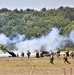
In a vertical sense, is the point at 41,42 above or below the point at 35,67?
above

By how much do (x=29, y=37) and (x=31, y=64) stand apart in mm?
78355

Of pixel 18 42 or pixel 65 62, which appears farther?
pixel 18 42

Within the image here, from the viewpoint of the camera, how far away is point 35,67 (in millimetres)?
69938

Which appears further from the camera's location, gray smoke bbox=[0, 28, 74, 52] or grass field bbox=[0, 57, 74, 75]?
gray smoke bbox=[0, 28, 74, 52]

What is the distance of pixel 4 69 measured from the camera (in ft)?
222

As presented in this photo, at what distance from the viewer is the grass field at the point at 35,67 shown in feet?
208

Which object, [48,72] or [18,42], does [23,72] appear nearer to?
[48,72]

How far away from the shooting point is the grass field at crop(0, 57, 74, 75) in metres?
63.3

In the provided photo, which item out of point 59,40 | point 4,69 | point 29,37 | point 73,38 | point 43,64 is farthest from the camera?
point 29,37

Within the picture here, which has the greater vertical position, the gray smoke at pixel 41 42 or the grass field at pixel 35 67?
the gray smoke at pixel 41 42

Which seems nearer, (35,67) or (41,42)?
(35,67)

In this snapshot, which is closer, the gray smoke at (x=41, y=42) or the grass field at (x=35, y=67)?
the grass field at (x=35, y=67)

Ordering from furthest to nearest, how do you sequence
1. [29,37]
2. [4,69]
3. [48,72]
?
[29,37] < [4,69] < [48,72]

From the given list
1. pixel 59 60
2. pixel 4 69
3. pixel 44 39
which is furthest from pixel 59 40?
pixel 4 69
